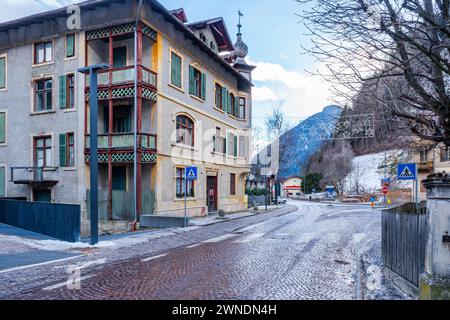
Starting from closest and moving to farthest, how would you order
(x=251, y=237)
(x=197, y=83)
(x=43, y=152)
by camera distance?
1. (x=251, y=237)
2. (x=43, y=152)
3. (x=197, y=83)

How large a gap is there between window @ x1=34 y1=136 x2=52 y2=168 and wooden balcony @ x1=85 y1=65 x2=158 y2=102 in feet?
15.9

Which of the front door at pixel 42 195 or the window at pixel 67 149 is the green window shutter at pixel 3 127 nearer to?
the front door at pixel 42 195

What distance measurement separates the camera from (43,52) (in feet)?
67.6

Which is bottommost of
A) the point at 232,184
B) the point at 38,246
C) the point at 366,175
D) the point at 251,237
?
the point at 251,237

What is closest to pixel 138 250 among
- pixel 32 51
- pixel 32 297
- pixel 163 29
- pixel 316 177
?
pixel 32 297

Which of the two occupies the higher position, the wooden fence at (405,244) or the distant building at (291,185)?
the wooden fence at (405,244)

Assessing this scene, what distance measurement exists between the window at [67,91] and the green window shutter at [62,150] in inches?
65.4

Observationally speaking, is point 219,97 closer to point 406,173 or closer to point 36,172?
point 36,172

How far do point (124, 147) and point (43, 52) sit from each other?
828 centimetres

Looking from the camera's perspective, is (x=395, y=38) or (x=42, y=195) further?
(x=42, y=195)

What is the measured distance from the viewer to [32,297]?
19.9 feet

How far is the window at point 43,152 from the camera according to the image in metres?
20.3

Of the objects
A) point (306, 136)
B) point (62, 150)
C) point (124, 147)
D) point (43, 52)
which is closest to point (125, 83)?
point (124, 147)

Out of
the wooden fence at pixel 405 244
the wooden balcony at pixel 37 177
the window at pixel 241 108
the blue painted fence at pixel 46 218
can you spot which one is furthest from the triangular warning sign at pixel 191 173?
the window at pixel 241 108
